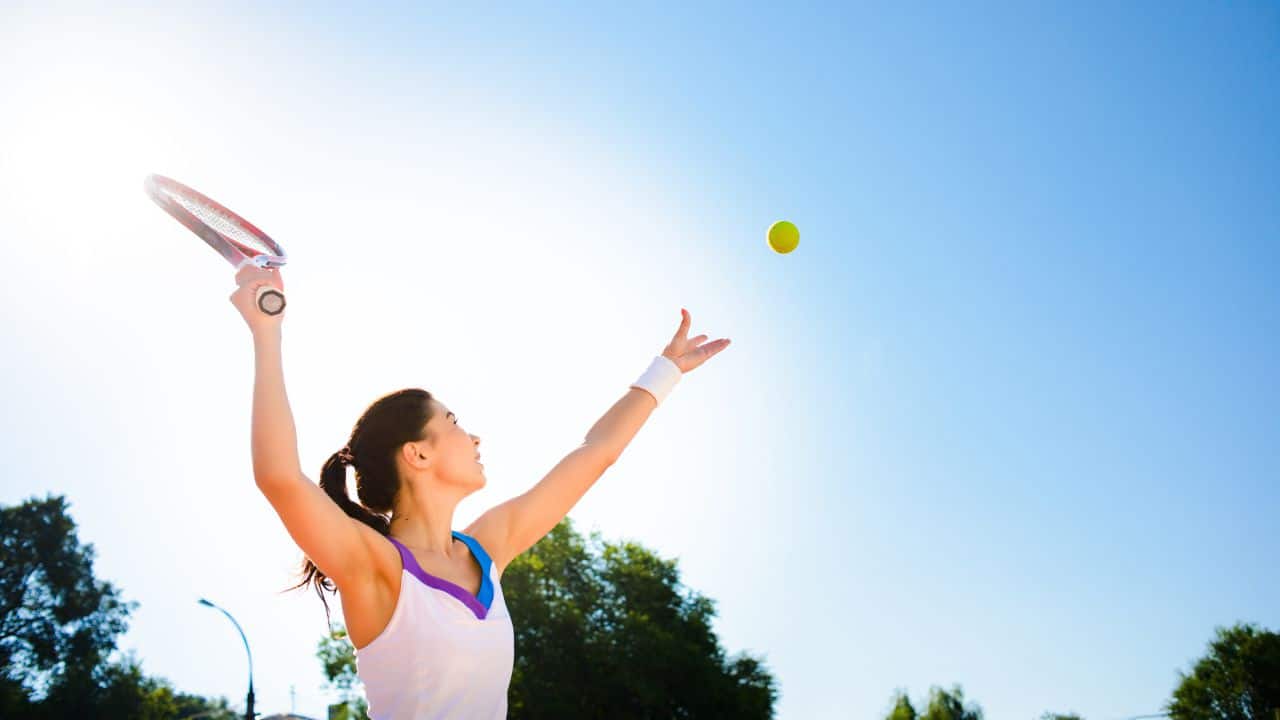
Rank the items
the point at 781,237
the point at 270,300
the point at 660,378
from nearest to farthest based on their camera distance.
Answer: the point at 270,300 < the point at 660,378 < the point at 781,237

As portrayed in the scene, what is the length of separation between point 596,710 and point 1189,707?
4971cm

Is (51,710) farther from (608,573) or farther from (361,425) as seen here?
(361,425)

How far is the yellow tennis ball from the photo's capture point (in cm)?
1086

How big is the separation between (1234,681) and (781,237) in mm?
71388

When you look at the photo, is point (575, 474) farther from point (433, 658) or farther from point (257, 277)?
point (257, 277)

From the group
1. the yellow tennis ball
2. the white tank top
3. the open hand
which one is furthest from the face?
the yellow tennis ball

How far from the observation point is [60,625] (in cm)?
4594

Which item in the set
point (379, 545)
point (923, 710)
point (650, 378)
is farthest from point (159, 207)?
point (923, 710)

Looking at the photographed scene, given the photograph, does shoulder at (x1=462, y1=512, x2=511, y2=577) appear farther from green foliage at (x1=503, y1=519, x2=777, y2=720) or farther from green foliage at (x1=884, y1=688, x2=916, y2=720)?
green foliage at (x1=884, y1=688, x2=916, y2=720)

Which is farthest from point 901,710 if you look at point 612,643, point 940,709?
point 612,643

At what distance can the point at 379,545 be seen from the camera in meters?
3.06

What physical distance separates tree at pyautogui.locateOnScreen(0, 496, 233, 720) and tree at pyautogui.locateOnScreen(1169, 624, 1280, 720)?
216 feet

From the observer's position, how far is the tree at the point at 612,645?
40156 millimetres

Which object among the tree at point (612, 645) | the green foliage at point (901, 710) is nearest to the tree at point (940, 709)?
the green foliage at point (901, 710)
